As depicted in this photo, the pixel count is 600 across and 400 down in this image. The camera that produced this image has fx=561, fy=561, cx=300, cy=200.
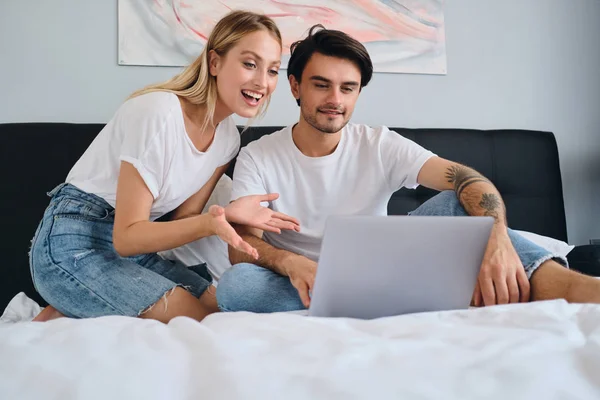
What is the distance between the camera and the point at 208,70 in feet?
5.26

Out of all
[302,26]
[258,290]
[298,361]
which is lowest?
[258,290]

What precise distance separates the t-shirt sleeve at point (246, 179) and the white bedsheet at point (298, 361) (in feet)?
2.84

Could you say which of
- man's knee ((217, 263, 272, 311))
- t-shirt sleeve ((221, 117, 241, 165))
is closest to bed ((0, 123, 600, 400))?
man's knee ((217, 263, 272, 311))

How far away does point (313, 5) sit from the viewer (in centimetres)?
237

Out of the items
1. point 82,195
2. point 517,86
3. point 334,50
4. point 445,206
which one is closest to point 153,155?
point 82,195

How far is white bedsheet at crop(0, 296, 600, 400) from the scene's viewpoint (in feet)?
1.76

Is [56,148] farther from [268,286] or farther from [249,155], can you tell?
[268,286]

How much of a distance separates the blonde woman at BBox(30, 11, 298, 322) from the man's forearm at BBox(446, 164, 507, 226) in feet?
1.43

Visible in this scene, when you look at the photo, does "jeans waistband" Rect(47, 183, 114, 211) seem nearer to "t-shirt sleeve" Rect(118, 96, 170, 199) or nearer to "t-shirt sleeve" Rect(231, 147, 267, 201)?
"t-shirt sleeve" Rect(118, 96, 170, 199)

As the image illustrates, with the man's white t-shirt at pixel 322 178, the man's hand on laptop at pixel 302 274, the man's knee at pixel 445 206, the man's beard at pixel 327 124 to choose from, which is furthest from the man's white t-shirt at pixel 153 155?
the man's knee at pixel 445 206

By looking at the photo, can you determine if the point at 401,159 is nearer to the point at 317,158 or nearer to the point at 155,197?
the point at 317,158

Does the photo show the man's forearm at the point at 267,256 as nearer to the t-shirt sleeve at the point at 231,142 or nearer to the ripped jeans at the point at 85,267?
the ripped jeans at the point at 85,267

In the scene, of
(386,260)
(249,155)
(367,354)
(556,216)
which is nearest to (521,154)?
(556,216)

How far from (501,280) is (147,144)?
89 centimetres
